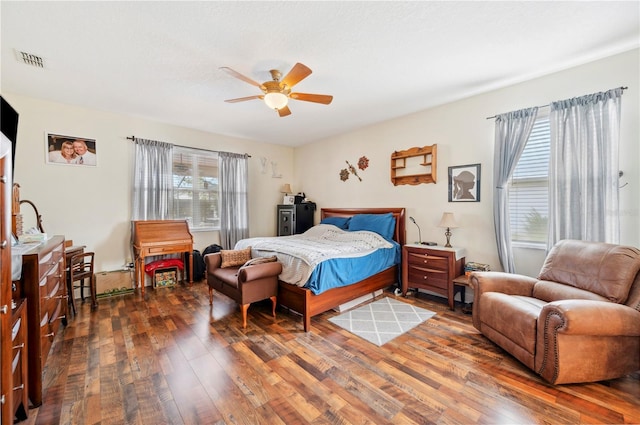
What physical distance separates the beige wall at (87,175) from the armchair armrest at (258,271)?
2.68 metres

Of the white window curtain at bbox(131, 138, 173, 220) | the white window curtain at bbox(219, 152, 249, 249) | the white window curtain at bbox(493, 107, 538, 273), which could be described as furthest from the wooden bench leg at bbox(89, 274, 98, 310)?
the white window curtain at bbox(493, 107, 538, 273)

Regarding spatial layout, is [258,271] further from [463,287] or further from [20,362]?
[463,287]

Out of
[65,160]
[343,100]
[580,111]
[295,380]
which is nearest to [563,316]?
[295,380]

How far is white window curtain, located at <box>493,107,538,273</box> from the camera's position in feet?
9.80

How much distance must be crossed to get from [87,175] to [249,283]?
125 inches

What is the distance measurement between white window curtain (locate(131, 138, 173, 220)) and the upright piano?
25 cm

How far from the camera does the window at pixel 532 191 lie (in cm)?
294

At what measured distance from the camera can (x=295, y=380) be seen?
192cm

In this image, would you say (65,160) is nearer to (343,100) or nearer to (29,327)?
(29,327)

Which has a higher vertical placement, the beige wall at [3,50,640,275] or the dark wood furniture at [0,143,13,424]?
the beige wall at [3,50,640,275]

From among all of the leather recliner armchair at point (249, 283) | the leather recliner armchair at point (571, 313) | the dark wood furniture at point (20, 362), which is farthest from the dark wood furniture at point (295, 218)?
the dark wood furniture at point (20, 362)

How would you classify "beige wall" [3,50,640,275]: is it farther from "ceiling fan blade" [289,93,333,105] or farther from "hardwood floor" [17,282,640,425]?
"ceiling fan blade" [289,93,333,105]

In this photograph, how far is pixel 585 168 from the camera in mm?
2559

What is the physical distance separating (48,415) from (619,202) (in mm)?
4725
